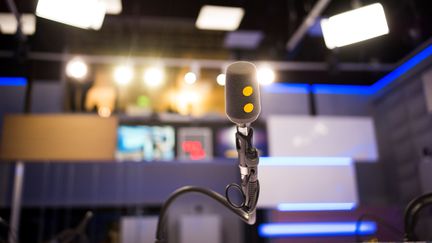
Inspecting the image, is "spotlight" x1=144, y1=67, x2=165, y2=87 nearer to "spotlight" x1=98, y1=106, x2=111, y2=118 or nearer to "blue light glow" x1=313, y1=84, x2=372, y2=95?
"spotlight" x1=98, y1=106, x2=111, y2=118

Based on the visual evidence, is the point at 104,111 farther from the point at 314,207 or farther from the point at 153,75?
the point at 314,207

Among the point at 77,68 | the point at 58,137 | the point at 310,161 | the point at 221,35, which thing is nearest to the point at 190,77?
the point at 221,35

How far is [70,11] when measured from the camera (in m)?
2.50

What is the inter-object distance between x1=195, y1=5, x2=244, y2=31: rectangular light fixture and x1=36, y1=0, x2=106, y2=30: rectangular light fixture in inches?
68.6

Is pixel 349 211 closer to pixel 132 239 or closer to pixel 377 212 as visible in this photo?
pixel 377 212

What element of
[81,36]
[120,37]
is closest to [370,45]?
[120,37]

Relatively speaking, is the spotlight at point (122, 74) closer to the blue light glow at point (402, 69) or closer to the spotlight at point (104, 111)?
the spotlight at point (104, 111)

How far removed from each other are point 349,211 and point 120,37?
321 cm

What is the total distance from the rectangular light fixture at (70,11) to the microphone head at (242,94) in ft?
5.50

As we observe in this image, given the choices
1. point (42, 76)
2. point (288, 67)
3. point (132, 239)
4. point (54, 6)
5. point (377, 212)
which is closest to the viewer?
point (54, 6)

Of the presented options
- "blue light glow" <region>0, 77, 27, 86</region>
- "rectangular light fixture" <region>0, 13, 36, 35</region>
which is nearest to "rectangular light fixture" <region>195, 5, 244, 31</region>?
"rectangular light fixture" <region>0, 13, 36, 35</region>

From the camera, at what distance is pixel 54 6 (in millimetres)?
2465

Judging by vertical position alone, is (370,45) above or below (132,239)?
above

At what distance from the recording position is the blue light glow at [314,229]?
14.5 ft
